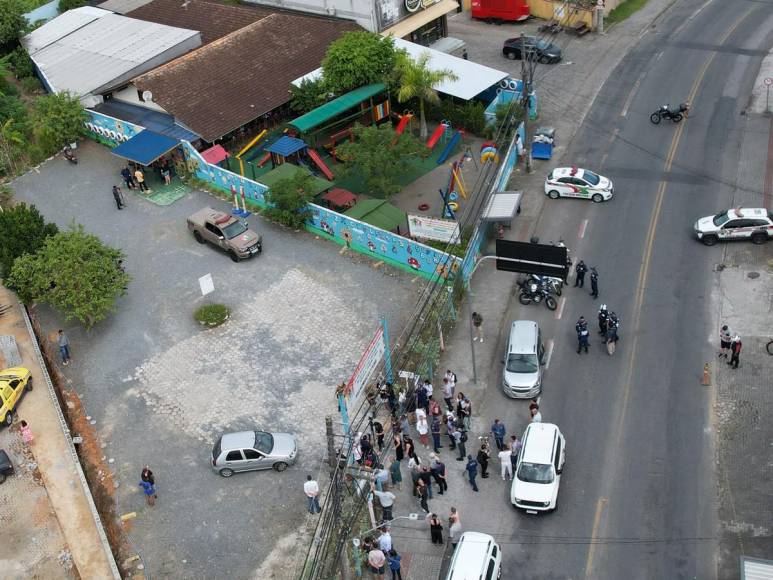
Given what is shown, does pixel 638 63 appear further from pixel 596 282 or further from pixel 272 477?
pixel 272 477

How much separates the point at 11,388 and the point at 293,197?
577 inches

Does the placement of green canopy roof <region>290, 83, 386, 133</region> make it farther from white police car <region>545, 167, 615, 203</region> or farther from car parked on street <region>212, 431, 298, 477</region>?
car parked on street <region>212, 431, 298, 477</region>

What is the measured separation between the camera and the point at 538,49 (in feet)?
182

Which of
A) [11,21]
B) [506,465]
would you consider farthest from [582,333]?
[11,21]

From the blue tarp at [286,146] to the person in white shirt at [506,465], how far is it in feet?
71.9

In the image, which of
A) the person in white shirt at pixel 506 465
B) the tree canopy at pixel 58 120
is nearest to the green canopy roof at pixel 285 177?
the tree canopy at pixel 58 120

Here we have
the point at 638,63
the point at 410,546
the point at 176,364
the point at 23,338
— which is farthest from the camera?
the point at 638,63

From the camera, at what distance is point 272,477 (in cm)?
2959

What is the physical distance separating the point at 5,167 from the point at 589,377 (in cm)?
3427

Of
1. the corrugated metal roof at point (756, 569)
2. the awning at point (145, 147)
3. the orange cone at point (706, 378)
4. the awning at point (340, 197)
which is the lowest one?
the orange cone at point (706, 378)

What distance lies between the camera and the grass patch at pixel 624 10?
6182 centimetres

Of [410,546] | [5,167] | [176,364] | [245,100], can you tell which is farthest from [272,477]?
[5,167]

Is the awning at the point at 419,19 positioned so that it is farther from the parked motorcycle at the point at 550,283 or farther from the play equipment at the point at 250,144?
the parked motorcycle at the point at 550,283

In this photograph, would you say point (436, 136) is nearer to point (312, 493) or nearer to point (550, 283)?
point (550, 283)
